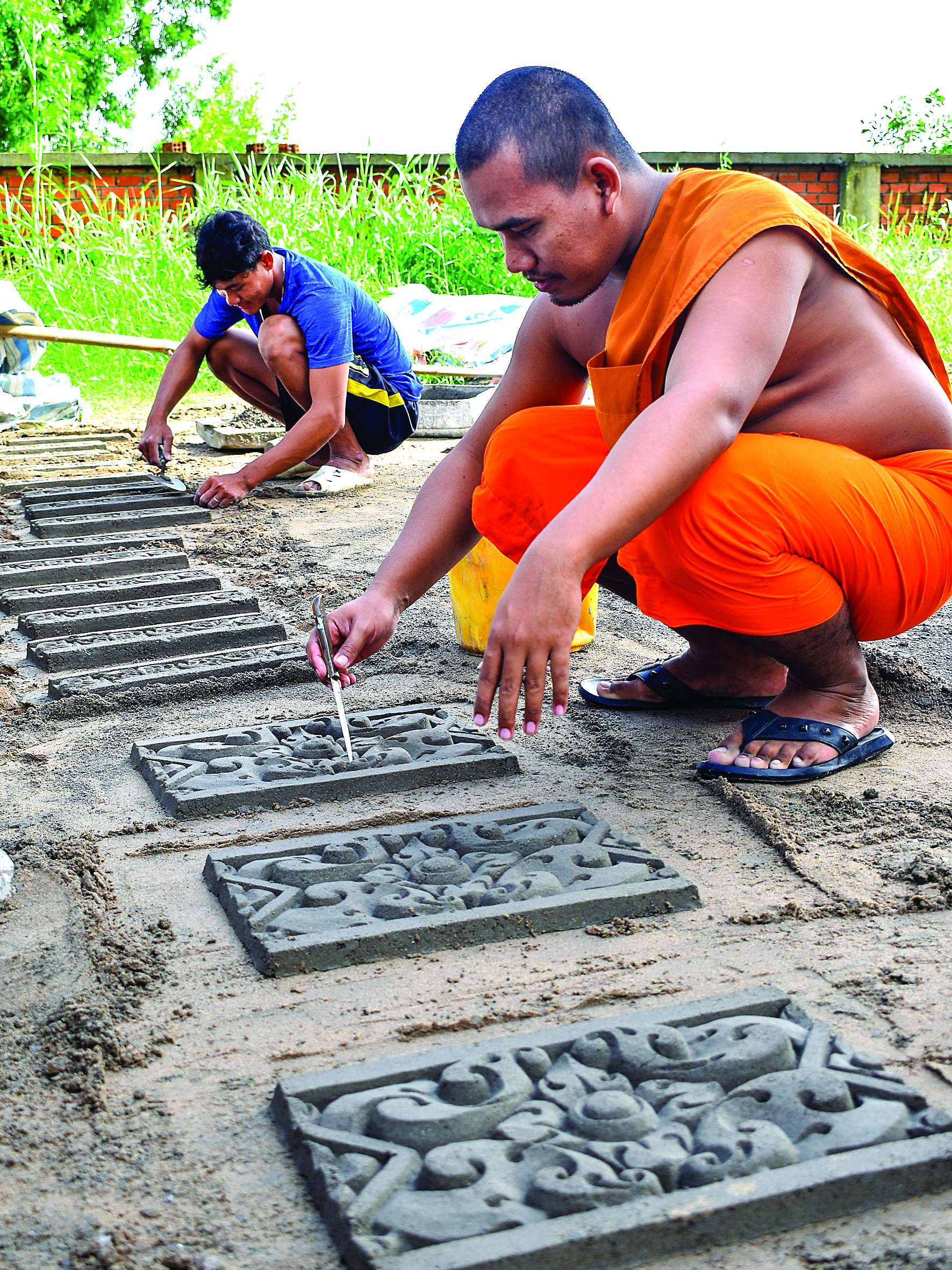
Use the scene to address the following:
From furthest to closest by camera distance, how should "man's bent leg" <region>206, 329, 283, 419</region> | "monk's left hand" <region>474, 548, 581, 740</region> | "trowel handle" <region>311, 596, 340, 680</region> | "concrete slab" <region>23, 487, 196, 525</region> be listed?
"man's bent leg" <region>206, 329, 283, 419</region> < "concrete slab" <region>23, 487, 196, 525</region> < "trowel handle" <region>311, 596, 340, 680</region> < "monk's left hand" <region>474, 548, 581, 740</region>

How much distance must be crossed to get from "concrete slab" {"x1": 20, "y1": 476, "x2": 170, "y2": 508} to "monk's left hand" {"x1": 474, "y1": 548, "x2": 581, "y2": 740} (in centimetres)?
365

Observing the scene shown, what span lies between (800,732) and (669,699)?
0.49 meters

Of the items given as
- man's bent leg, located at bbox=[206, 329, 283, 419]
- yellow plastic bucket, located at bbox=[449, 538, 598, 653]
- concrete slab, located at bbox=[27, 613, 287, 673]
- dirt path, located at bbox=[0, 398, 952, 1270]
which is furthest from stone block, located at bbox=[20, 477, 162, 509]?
dirt path, located at bbox=[0, 398, 952, 1270]

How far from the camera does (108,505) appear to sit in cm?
489

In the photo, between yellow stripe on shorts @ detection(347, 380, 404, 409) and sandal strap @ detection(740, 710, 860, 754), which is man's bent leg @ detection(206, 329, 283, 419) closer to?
yellow stripe on shorts @ detection(347, 380, 404, 409)

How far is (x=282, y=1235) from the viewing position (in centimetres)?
121

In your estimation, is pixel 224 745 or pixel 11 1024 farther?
pixel 224 745

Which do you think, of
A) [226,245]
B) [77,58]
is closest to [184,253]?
[226,245]

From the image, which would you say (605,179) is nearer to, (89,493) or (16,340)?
(89,493)

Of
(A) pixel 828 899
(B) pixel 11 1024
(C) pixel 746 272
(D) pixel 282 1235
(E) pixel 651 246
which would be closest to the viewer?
(D) pixel 282 1235

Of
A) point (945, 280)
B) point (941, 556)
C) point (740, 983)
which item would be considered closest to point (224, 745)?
point (740, 983)

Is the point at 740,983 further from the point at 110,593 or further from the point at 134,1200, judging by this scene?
the point at 110,593

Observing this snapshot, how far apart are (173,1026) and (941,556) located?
1685 millimetres

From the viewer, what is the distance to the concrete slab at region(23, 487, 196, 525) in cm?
479
